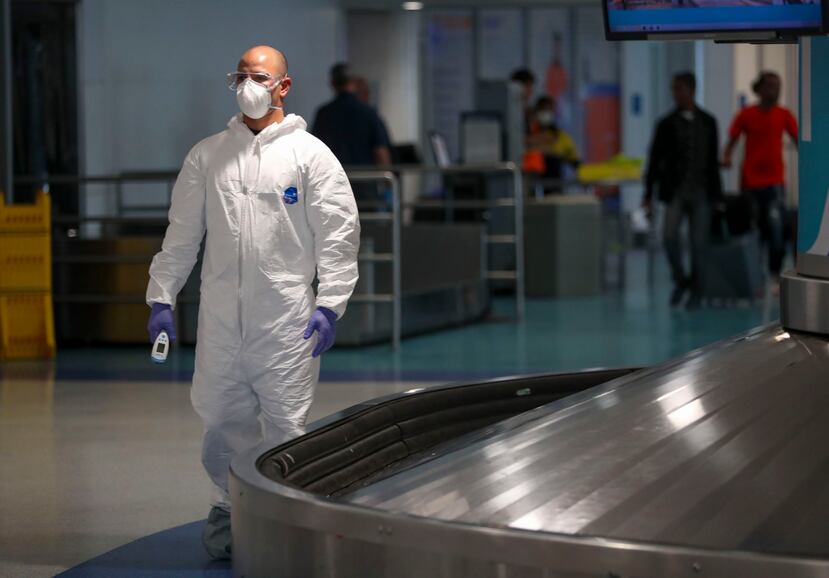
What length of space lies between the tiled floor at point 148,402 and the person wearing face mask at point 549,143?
3.77 metres

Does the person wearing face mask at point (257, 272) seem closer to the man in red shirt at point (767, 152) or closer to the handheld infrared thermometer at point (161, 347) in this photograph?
the handheld infrared thermometer at point (161, 347)

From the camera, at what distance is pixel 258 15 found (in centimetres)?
1686

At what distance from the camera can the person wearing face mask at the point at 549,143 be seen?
1723 centimetres

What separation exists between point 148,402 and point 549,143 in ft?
33.5

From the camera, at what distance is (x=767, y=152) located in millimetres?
12805

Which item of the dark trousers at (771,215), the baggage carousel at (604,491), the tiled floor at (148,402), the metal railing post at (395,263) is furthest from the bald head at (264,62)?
the dark trousers at (771,215)

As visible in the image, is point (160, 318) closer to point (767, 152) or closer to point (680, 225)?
point (680, 225)

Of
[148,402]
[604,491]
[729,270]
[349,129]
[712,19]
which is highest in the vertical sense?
[712,19]

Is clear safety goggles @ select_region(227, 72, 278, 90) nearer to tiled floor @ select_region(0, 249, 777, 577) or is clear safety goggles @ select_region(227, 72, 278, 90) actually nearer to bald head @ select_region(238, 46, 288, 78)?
bald head @ select_region(238, 46, 288, 78)

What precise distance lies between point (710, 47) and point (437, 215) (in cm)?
840

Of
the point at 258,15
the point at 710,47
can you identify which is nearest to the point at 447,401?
the point at 258,15

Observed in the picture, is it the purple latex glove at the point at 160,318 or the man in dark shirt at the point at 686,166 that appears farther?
the man in dark shirt at the point at 686,166

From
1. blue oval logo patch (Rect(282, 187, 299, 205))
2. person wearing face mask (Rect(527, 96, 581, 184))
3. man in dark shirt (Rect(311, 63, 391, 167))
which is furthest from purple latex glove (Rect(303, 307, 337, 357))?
person wearing face mask (Rect(527, 96, 581, 184))

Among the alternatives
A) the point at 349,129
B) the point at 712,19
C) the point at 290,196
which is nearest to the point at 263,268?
the point at 290,196
